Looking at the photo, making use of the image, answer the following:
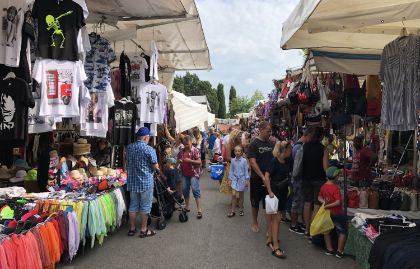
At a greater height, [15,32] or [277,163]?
[15,32]

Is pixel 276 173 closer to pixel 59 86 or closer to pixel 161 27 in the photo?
pixel 59 86

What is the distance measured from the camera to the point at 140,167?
677cm

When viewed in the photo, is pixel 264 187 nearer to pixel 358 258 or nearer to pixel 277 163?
pixel 277 163

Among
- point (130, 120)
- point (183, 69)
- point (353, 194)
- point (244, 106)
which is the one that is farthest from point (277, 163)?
point (244, 106)

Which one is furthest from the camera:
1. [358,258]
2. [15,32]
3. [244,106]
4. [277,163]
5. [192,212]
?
[244,106]

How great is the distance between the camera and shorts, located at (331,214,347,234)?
5945mm

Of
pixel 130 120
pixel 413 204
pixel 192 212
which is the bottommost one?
pixel 192 212

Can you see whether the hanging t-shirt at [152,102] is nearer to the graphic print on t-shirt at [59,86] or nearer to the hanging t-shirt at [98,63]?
the hanging t-shirt at [98,63]

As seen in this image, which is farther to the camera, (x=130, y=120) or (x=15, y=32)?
(x=130, y=120)

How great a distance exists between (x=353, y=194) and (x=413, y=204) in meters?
0.90

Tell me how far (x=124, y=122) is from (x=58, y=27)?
266cm

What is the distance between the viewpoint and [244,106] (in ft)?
278

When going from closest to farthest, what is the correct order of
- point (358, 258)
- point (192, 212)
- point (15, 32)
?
point (15, 32), point (358, 258), point (192, 212)

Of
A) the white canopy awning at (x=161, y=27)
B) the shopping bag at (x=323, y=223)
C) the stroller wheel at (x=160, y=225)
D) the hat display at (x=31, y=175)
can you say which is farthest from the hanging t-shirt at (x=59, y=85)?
the shopping bag at (x=323, y=223)
